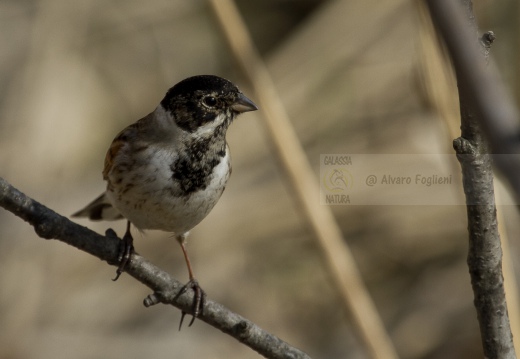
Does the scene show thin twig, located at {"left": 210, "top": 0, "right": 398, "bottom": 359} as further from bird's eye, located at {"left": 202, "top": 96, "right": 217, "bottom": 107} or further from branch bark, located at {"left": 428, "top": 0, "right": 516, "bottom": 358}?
branch bark, located at {"left": 428, "top": 0, "right": 516, "bottom": 358}

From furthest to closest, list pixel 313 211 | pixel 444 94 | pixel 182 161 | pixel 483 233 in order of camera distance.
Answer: pixel 313 211, pixel 444 94, pixel 182 161, pixel 483 233

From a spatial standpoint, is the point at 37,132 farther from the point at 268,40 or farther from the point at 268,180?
the point at 268,40

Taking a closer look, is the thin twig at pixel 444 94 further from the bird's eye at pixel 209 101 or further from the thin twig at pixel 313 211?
the bird's eye at pixel 209 101

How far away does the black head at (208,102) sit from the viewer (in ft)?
9.09

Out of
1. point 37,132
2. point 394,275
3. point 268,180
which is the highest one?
point 37,132

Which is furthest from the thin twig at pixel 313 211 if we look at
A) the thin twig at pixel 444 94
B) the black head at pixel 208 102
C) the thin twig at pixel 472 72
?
the thin twig at pixel 472 72

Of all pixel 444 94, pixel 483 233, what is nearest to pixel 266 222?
pixel 444 94

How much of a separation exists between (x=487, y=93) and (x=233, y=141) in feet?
16.8

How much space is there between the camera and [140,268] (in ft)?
7.52

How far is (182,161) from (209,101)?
0.25 metres

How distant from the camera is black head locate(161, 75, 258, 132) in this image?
277cm

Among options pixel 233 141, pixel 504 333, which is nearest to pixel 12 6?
pixel 233 141

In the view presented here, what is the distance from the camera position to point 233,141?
5746 mm

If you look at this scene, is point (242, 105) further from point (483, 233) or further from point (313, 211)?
point (483, 233)
